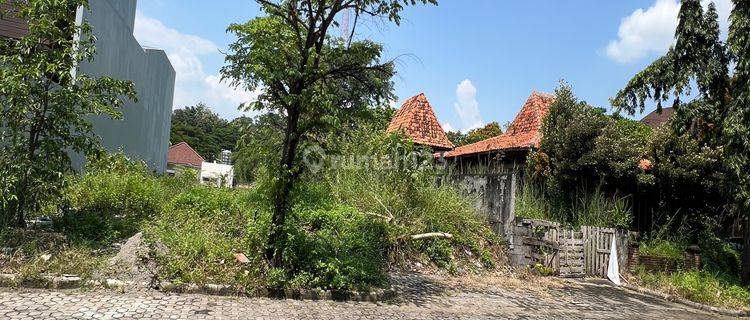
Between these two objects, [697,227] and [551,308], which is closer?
[551,308]

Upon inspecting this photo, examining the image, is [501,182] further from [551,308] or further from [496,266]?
[551,308]

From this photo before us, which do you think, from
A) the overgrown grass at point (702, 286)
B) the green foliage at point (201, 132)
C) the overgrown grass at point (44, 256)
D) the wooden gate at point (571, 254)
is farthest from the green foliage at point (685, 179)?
the green foliage at point (201, 132)

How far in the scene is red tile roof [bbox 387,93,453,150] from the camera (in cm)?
1806

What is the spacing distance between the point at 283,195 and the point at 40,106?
12.1 feet

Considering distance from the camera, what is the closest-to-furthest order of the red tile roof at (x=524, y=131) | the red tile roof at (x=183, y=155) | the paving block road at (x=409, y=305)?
the paving block road at (x=409, y=305)
the red tile roof at (x=524, y=131)
the red tile roof at (x=183, y=155)

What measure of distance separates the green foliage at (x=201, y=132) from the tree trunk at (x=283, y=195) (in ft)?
204

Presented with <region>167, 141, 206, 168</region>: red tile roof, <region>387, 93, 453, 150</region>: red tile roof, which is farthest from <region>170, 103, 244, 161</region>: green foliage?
<region>387, 93, 453, 150</region>: red tile roof

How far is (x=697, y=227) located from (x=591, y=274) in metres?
3.96

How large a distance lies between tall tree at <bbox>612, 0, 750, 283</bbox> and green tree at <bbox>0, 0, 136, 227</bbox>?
11198 millimetres

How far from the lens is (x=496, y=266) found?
1001 centimetres

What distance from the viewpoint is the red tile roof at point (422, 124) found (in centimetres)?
1806

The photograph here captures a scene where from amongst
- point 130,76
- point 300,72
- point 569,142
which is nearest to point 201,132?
point 130,76

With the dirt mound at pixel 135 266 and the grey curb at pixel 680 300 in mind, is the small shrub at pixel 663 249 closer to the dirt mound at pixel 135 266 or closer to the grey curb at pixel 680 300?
the grey curb at pixel 680 300

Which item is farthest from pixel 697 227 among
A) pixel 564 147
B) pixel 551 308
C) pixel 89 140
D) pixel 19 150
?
pixel 19 150
